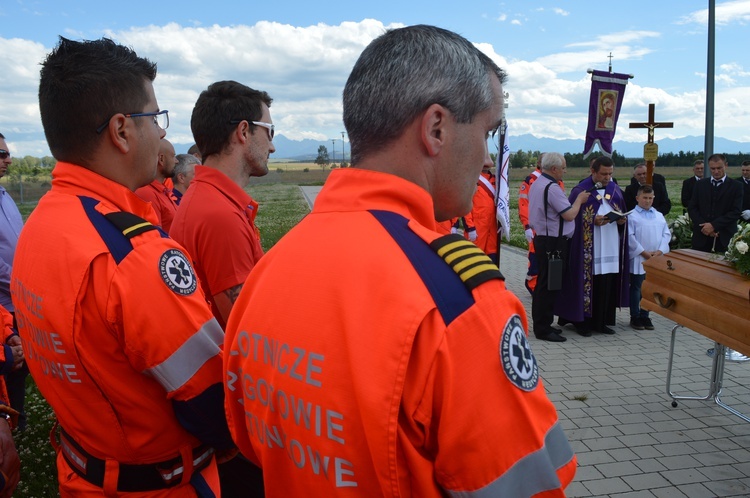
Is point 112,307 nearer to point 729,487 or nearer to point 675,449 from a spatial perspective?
point 729,487

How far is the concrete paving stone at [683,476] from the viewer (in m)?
4.04

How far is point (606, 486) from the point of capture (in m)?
3.99

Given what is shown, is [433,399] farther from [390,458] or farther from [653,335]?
[653,335]

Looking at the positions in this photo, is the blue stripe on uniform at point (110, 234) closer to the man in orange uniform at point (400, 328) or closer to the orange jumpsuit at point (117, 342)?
the orange jumpsuit at point (117, 342)

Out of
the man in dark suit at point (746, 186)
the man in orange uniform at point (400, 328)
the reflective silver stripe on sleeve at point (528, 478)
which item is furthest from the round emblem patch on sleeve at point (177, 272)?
the man in dark suit at point (746, 186)

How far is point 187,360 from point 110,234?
426 mm

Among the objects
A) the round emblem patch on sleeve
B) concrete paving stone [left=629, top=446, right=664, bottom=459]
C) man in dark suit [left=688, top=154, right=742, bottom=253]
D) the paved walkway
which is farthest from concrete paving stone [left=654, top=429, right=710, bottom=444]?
man in dark suit [left=688, top=154, right=742, bottom=253]

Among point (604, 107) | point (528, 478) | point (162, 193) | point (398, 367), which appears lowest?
point (528, 478)

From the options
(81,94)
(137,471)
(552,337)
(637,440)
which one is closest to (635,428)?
(637,440)

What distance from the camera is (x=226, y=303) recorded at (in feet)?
8.20

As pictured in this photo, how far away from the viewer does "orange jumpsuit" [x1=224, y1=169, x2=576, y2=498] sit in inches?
39.4

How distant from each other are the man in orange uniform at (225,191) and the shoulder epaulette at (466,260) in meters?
1.56

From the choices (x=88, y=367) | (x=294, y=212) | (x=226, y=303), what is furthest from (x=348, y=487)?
(x=294, y=212)

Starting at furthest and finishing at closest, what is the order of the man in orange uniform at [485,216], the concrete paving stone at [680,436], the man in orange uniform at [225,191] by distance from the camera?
the man in orange uniform at [485,216] → the concrete paving stone at [680,436] → the man in orange uniform at [225,191]
